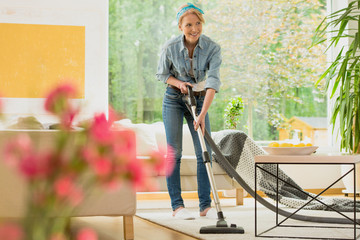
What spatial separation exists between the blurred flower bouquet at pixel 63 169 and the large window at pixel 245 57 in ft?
17.3

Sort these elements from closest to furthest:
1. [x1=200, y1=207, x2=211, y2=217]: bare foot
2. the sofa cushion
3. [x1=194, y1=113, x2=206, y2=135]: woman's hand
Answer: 1. [x1=194, y1=113, x2=206, y2=135]: woman's hand
2. [x1=200, y1=207, x2=211, y2=217]: bare foot
3. the sofa cushion

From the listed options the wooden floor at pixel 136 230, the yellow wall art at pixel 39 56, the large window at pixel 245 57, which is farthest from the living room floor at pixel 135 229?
the large window at pixel 245 57

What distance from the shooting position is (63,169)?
355mm

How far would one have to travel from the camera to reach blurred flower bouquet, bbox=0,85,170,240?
0.35m

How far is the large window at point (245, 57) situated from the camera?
5.68 m

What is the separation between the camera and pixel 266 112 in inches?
235

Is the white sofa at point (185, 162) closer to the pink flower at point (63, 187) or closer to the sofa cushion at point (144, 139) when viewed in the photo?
the sofa cushion at point (144, 139)

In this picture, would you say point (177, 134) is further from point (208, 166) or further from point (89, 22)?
point (89, 22)

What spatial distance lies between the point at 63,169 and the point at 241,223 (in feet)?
9.76

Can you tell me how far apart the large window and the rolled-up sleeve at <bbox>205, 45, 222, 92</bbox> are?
2404 millimetres

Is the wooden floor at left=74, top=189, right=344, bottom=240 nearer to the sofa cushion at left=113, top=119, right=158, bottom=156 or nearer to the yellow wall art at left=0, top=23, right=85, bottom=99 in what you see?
the sofa cushion at left=113, top=119, right=158, bottom=156

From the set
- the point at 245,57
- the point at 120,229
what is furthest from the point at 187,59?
the point at 245,57

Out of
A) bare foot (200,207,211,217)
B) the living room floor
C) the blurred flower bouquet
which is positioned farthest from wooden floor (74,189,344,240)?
the blurred flower bouquet

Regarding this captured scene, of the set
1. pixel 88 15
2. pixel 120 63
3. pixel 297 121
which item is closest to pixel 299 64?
pixel 297 121
